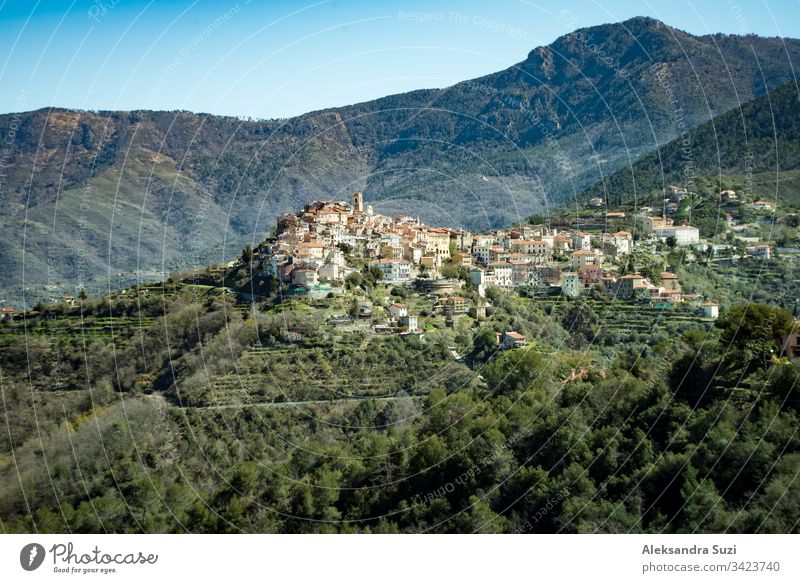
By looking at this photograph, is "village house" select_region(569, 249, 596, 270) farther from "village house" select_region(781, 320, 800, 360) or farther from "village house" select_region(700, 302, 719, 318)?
"village house" select_region(781, 320, 800, 360)

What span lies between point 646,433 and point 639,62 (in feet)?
211

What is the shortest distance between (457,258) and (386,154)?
5310 centimetres

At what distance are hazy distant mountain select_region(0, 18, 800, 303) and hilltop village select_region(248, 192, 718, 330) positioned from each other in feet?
49.5

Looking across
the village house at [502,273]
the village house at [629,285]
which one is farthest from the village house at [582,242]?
the village house at [629,285]

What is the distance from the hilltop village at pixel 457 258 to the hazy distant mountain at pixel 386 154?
15082 millimetres

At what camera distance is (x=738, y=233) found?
115 ft

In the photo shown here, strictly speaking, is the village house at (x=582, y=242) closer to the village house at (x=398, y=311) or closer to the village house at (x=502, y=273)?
the village house at (x=502, y=273)

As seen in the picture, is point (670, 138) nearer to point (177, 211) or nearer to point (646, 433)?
point (177, 211)

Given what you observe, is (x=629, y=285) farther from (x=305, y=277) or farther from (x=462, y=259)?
(x=305, y=277)

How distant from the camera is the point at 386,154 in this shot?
86.1 metres

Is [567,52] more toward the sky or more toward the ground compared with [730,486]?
more toward the sky

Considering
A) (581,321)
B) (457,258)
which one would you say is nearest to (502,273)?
(457,258)

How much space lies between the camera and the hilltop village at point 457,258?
28.6 meters
